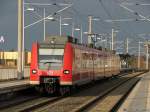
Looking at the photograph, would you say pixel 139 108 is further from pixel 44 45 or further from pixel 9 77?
pixel 9 77

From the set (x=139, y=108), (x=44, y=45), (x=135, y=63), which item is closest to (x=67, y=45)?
(x=44, y=45)

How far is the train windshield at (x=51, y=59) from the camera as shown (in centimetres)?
2941

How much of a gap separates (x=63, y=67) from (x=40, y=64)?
3.98ft

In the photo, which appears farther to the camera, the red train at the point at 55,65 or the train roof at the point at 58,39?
the train roof at the point at 58,39

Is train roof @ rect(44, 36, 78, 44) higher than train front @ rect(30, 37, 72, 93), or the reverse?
train roof @ rect(44, 36, 78, 44)

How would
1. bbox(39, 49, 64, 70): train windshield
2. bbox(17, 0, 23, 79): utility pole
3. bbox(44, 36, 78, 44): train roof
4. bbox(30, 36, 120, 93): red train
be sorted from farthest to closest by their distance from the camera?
bbox(17, 0, 23, 79): utility pole < bbox(44, 36, 78, 44): train roof < bbox(39, 49, 64, 70): train windshield < bbox(30, 36, 120, 93): red train

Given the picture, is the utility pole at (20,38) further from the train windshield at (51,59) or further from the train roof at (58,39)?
the train windshield at (51,59)

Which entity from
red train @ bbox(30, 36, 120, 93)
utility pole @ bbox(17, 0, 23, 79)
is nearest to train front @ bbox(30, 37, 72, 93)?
red train @ bbox(30, 36, 120, 93)

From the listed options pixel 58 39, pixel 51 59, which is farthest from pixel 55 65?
pixel 58 39

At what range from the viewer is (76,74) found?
31.1 m

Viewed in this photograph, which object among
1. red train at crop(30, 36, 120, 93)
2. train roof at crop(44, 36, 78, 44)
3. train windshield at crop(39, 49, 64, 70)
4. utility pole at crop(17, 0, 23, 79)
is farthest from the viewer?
utility pole at crop(17, 0, 23, 79)

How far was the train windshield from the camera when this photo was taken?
29.4 metres

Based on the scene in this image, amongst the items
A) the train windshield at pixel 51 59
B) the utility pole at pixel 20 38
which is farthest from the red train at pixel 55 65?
the utility pole at pixel 20 38

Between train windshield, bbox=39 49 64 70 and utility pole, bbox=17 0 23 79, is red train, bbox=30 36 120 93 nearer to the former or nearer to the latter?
train windshield, bbox=39 49 64 70
